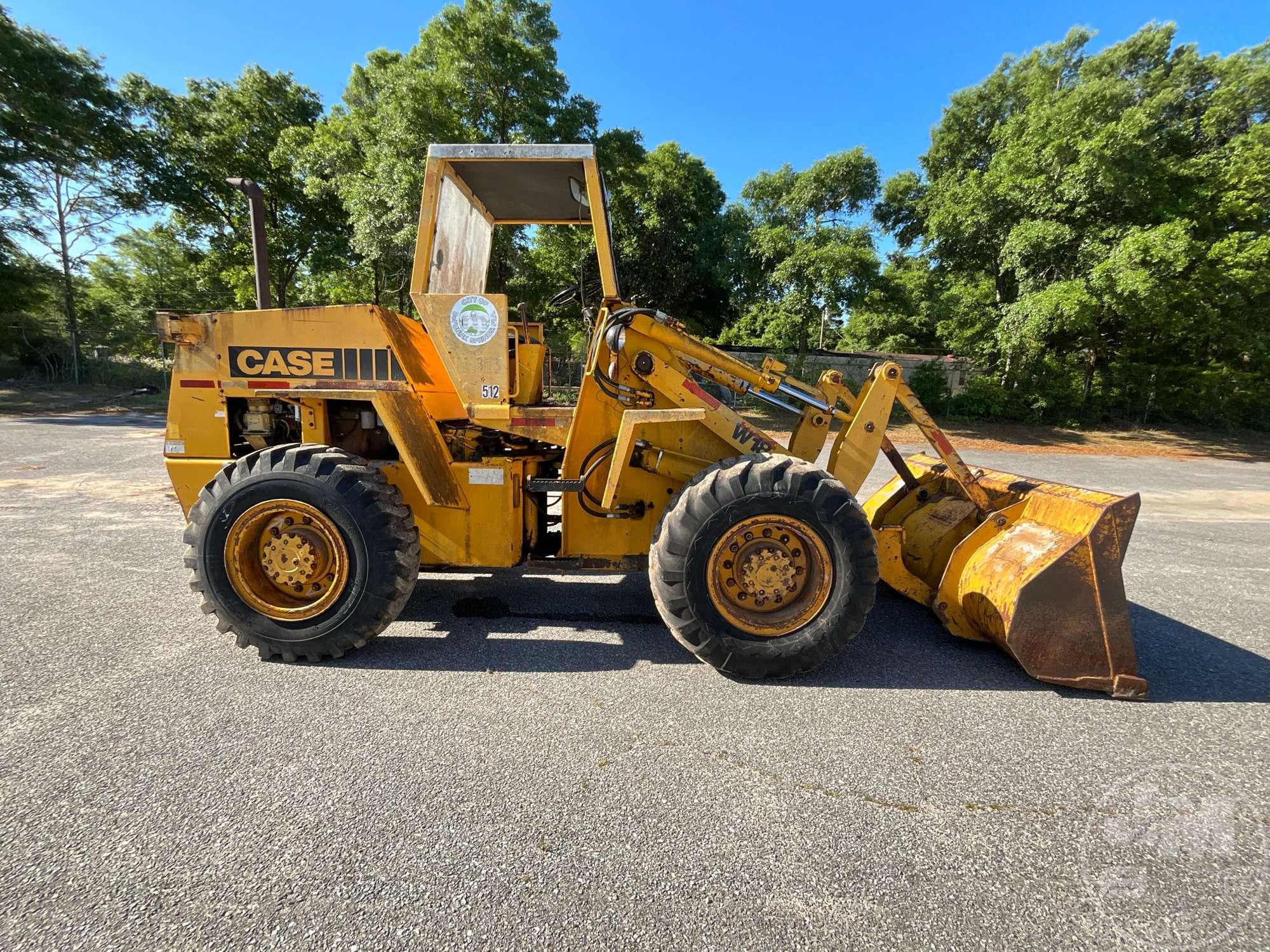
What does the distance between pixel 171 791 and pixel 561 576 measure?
3.14 meters

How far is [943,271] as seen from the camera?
2081 cm

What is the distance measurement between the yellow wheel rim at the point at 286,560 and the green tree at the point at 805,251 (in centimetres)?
1691

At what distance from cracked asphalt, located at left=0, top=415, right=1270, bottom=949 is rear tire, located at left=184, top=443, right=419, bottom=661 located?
0.22m

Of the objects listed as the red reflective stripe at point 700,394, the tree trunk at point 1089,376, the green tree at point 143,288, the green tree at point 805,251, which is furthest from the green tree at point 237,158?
the tree trunk at point 1089,376

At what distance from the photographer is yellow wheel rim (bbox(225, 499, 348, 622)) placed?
3332 millimetres

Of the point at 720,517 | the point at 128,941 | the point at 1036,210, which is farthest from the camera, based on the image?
the point at 1036,210

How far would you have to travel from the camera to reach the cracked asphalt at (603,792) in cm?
180

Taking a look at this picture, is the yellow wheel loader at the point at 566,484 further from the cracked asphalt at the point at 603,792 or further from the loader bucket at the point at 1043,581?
the cracked asphalt at the point at 603,792

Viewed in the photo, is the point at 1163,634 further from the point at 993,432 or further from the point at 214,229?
the point at 214,229

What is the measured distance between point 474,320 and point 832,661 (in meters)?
3.14

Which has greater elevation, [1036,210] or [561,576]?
[1036,210]

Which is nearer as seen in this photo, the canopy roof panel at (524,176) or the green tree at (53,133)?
the canopy roof panel at (524,176)

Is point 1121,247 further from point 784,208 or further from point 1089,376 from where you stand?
point 784,208

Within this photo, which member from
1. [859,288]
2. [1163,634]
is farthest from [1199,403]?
[1163,634]
